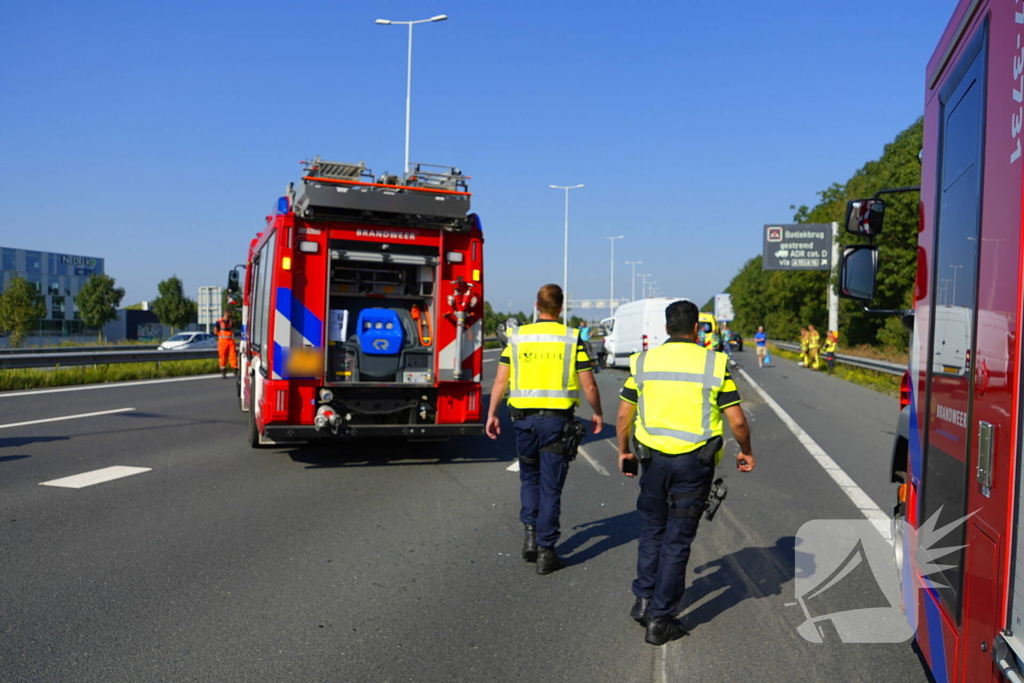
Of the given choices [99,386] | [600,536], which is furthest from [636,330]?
[600,536]

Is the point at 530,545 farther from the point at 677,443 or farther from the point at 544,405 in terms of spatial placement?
the point at 677,443

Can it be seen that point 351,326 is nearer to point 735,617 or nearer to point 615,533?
point 615,533

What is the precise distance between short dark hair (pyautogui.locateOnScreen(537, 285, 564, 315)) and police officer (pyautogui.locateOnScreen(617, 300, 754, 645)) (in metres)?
1.43

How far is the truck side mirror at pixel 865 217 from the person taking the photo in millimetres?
4559

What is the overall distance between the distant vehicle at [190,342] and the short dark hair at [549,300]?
3398 cm

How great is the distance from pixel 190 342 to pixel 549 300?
37.7 metres

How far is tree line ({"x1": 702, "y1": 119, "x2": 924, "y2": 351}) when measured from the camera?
97.3ft

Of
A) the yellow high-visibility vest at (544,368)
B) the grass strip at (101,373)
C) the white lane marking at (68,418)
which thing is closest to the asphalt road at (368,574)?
the yellow high-visibility vest at (544,368)

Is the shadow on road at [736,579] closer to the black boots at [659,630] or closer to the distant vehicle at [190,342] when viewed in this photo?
the black boots at [659,630]

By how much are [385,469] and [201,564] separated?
391 centimetres

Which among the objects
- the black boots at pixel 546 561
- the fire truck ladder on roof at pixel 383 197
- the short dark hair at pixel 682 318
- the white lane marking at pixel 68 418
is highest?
the fire truck ladder on roof at pixel 383 197

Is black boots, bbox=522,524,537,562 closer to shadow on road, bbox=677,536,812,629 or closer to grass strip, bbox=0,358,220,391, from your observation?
shadow on road, bbox=677,536,812,629

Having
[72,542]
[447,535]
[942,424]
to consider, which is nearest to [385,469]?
[447,535]

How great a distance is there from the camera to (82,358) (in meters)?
19.5
